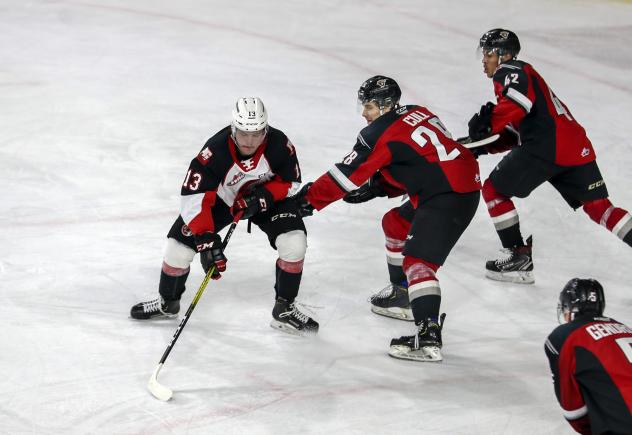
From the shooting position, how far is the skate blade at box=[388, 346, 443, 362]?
3725 mm

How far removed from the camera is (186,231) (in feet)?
12.6

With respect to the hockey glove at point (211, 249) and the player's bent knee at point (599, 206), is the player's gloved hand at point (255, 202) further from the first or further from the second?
the player's bent knee at point (599, 206)

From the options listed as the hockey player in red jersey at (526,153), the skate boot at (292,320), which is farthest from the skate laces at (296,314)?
the hockey player in red jersey at (526,153)

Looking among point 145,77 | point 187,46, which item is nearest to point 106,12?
point 187,46

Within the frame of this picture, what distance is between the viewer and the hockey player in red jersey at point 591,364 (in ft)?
8.60

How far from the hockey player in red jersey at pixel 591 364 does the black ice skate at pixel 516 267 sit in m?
1.68

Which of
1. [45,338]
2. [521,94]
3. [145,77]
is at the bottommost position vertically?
[45,338]

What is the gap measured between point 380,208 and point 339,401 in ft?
6.72

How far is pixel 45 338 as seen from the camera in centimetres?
380

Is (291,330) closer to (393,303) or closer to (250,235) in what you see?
(393,303)

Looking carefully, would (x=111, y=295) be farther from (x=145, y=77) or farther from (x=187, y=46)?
(x=187, y=46)

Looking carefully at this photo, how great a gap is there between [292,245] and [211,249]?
13.5 inches

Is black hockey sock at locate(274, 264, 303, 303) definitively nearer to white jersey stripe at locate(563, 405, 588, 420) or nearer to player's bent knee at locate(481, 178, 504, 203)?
player's bent knee at locate(481, 178, 504, 203)

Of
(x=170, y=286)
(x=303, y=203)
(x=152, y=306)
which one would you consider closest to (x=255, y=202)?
(x=303, y=203)
